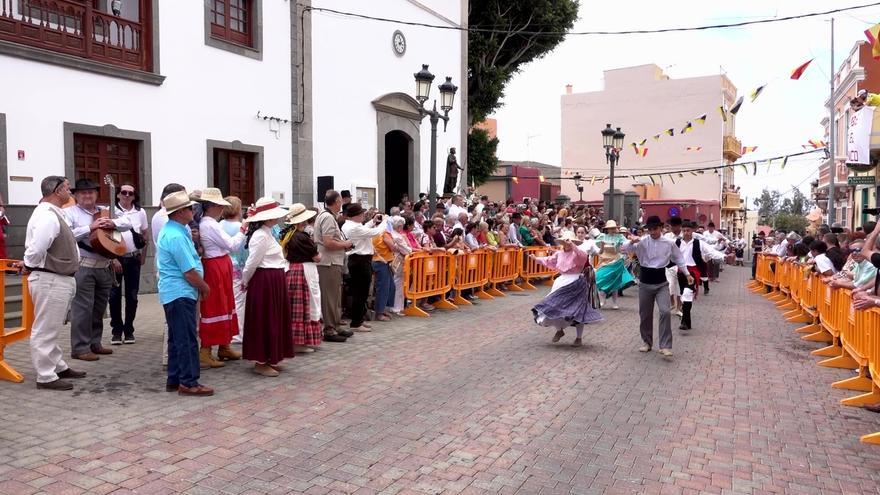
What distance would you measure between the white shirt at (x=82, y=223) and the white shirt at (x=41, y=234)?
2.77 feet

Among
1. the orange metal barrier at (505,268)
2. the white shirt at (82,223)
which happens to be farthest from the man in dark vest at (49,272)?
the orange metal barrier at (505,268)

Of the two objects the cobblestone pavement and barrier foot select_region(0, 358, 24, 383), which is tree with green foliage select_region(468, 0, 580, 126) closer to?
the cobblestone pavement

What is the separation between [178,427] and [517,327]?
20.6ft

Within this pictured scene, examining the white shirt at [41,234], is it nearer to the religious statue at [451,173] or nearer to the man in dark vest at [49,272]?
the man in dark vest at [49,272]

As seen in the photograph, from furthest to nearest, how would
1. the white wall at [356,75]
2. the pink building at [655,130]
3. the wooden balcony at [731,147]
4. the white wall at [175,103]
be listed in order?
the wooden balcony at [731,147]
the pink building at [655,130]
the white wall at [356,75]
the white wall at [175,103]

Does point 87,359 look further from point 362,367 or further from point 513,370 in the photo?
point 513,370

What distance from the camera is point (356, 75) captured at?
60.6ft

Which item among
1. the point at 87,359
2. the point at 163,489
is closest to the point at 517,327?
the point at 87,359

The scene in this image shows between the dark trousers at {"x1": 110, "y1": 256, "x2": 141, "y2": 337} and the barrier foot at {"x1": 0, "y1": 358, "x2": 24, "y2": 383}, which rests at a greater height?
the dark trousers at {"x1": 110, "y1": 256, "x2": 141, "y2": 337}

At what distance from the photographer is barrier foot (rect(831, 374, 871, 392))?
280 inches

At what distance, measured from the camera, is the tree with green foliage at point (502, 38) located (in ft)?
89.0

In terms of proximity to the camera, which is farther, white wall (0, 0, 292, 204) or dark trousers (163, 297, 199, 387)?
white wall (0, 0, 292, 204)

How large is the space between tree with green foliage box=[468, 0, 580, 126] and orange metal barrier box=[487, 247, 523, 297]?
1321 centimetres

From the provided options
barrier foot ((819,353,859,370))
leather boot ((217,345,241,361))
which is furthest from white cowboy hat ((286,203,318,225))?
barrier foot ((819,353,859,370))
